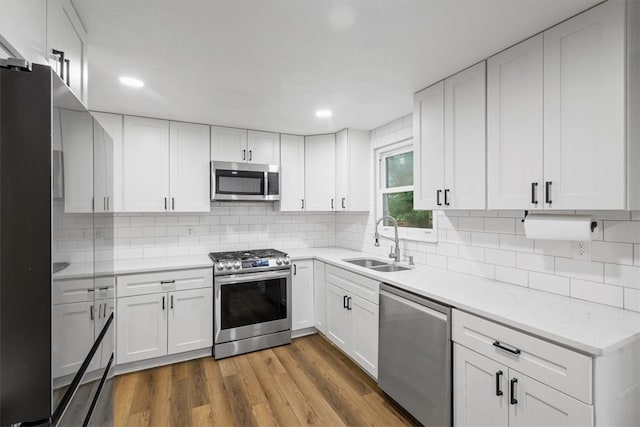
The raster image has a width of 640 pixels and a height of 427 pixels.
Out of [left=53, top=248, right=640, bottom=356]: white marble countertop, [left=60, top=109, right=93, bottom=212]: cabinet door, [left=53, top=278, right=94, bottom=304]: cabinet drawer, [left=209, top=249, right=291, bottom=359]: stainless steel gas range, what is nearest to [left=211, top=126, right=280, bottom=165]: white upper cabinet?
[left=209, top=249, right=291, bottom=359]: stainless steel gas range

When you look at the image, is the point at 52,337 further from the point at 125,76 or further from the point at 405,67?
the point at 405,67

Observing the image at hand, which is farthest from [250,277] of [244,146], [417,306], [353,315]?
[417,306]

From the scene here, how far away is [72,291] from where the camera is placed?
896 millimetres

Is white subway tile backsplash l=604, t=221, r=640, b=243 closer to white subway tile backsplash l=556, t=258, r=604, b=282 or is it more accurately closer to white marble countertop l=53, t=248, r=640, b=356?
white subway tile backsplash l=556, t=258, r=604, b=282

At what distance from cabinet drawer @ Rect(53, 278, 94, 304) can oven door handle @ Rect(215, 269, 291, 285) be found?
6.26ft

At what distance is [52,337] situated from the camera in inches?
29.0

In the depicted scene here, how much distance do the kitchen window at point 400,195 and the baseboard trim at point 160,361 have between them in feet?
7.41

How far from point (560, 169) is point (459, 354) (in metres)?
1.12

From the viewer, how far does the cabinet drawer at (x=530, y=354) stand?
1.25 metres

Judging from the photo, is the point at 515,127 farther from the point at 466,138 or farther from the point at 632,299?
the point at 632,299

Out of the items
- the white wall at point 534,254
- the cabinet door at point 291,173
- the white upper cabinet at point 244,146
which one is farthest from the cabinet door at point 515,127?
the white upper cabinet at point 244,146

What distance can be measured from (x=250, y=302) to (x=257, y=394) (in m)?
0.90

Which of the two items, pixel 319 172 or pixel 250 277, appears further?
pixel 319 172

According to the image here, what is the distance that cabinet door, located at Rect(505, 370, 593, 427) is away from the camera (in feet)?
4.13
